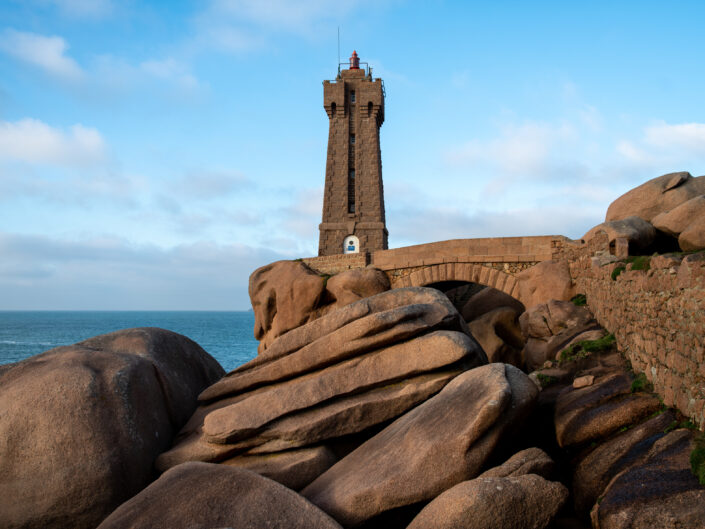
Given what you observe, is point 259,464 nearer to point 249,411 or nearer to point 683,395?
point 249,411

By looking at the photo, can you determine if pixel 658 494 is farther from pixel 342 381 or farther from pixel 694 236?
pixel 694 236

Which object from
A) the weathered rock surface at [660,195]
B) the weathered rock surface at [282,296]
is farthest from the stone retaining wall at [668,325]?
the weathered rock surface at [282,296]

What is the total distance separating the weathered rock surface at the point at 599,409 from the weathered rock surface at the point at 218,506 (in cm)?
374

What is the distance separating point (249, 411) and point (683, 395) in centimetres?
610

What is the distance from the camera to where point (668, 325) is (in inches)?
290

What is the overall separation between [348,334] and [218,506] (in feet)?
12.0

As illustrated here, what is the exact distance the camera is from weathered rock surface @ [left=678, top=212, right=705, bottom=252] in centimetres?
1187

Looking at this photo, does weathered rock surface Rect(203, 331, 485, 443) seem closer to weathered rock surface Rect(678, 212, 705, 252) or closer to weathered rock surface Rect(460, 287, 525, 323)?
weathered rock surface Rect(678, 212, 705, 252)

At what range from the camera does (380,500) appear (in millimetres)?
7043

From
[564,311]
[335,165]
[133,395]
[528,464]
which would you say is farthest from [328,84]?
[528,464]

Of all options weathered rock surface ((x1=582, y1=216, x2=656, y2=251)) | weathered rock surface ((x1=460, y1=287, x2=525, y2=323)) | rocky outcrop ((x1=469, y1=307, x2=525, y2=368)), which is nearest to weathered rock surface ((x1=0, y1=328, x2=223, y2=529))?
weathered rock surface ((x1=582, y1=216, x2=656, y2=251))

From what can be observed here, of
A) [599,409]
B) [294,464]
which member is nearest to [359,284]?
[294,464]

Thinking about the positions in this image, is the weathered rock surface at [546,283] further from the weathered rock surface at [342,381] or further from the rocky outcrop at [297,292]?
the weathered rock surface at [342,381]

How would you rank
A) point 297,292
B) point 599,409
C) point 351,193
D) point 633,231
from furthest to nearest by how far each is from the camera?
point 351,193 < point 297,292 < point 633,231 < point 599,409
